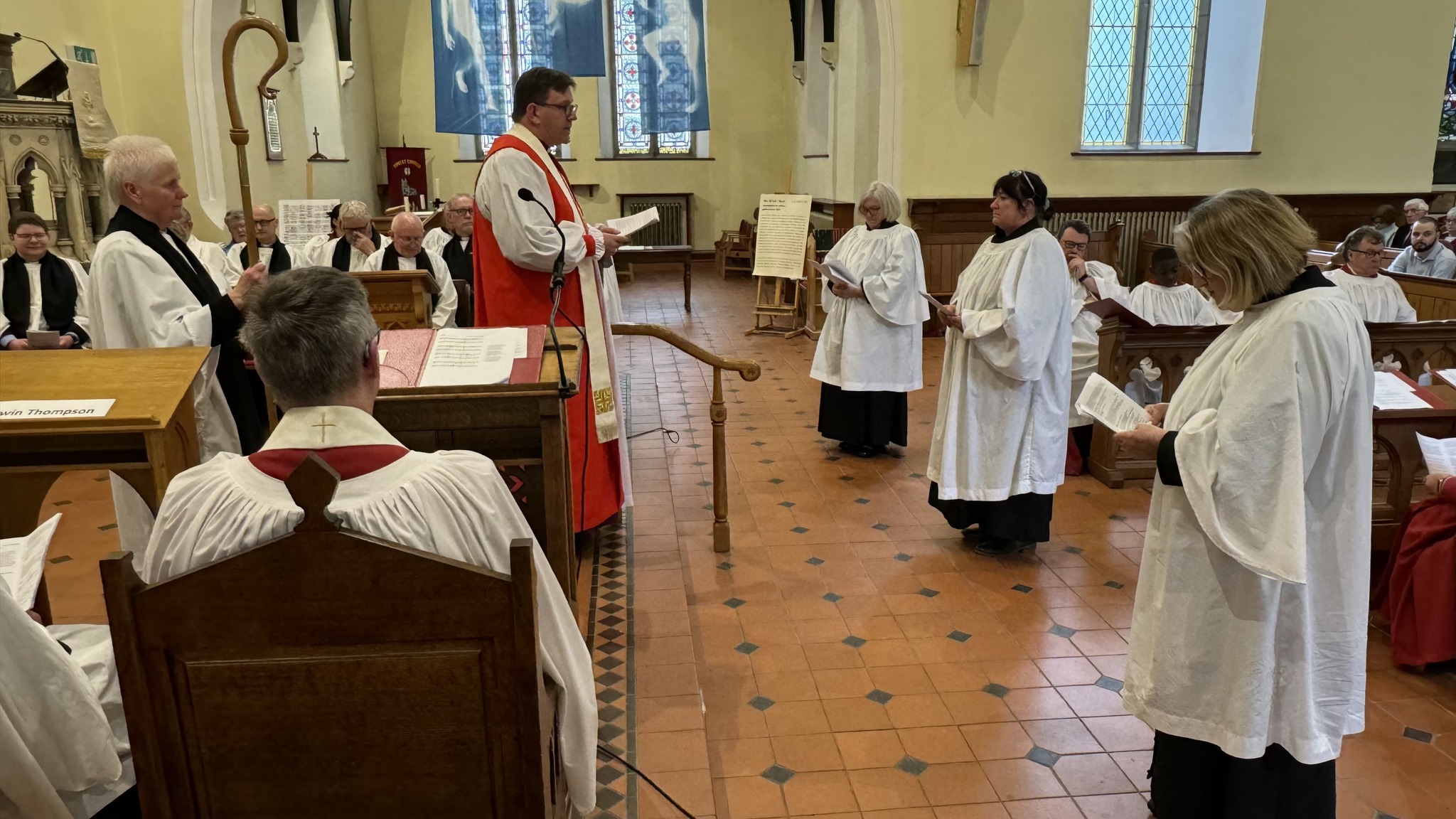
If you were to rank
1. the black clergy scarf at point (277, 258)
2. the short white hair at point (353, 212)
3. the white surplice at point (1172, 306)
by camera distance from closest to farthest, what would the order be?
the white surplice at point (1172, 306)
the black clergy scarf at point (277, 258)
the short white hair at point (353, 212)

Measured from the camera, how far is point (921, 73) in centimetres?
981

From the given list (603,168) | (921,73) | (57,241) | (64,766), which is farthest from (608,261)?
(603,168)

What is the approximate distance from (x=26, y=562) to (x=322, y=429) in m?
1.10

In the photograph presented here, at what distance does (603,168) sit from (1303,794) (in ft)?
53.8

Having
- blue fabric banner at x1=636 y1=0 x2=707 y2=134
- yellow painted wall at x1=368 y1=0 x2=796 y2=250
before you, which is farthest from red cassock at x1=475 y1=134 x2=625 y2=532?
yellow painted wall at x1=368 y1=0 x2=796 y2=250

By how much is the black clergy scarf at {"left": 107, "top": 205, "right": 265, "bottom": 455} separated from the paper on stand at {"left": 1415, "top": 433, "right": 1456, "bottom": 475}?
4190mm

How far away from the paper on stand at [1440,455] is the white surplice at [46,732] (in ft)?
13.4

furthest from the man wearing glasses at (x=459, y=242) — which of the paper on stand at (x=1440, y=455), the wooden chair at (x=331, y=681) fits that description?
the wooden chair at (x=331, y=681)

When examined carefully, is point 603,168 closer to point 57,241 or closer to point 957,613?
point 57,241

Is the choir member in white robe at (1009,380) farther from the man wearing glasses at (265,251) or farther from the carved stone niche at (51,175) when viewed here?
the carved stone niche at (51,175)

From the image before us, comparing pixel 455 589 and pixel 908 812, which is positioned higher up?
pixel 455 589

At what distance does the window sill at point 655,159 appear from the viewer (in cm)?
→ 1745

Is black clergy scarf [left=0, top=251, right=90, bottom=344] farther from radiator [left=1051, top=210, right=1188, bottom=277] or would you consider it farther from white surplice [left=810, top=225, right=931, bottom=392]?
radiator [left=1051, top=210, right=1188, bottom=277]

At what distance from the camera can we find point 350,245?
6.79 metres
